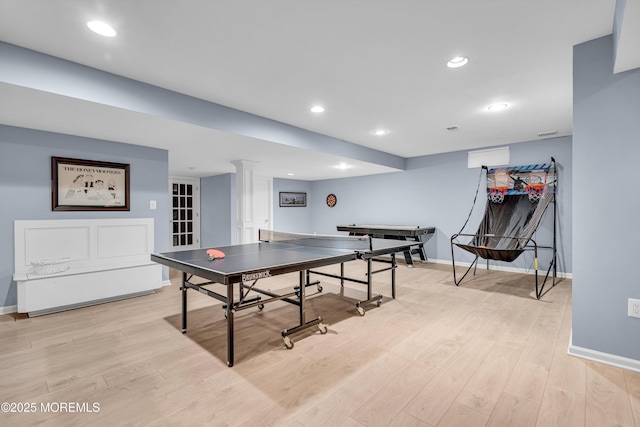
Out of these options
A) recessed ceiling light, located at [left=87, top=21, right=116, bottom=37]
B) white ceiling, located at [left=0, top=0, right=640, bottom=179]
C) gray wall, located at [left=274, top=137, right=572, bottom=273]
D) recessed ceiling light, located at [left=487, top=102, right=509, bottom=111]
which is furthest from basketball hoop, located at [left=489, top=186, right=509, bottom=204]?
recessed ceiling light, located at [left=87, top=21, right=116, bottom=37]

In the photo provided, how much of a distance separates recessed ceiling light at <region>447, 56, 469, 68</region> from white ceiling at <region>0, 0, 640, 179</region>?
0.06 metres

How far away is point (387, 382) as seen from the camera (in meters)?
2.00

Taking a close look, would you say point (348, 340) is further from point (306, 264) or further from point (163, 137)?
point (163, 137)

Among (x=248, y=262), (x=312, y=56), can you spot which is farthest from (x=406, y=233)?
(x=312, y=56)

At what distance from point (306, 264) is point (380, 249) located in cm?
111

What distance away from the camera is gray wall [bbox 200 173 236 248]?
700 cm

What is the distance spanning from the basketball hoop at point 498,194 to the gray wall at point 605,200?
10.7 ft

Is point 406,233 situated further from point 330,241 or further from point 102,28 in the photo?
point 102,28

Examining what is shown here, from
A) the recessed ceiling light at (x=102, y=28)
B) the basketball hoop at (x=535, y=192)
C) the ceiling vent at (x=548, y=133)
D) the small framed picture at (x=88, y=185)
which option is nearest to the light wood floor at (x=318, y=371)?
the small framed picture at (x=88, y=185)

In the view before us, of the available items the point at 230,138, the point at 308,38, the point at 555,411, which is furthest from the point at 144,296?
the point at 555,411

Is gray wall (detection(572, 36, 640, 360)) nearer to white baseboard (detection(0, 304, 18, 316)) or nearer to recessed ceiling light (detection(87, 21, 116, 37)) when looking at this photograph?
recessed ceiling light (detection(87, 21, 116, 37))

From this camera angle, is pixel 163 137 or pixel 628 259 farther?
pixel 163 137

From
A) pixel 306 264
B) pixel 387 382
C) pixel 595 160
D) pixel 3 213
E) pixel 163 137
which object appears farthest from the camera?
pixel 163 137

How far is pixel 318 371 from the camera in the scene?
2.15m
